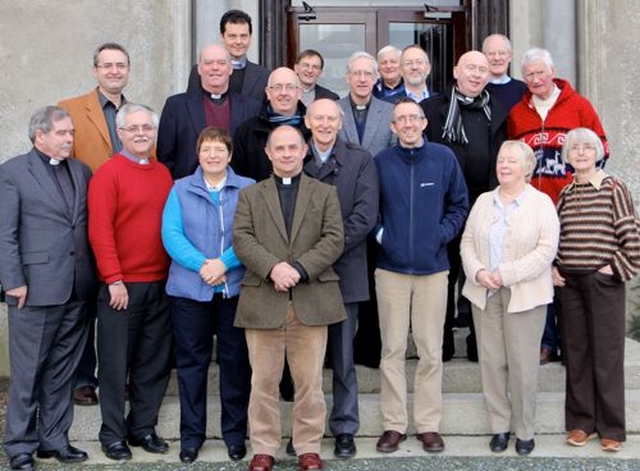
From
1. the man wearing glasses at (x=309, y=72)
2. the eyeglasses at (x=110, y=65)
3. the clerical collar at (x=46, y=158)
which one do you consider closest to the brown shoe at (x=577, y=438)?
the man wearing glasses at (x=309, y=72)

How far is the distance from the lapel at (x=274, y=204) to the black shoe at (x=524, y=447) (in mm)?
1779

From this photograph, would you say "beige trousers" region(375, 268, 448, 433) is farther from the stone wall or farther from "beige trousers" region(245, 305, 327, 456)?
the stone wall

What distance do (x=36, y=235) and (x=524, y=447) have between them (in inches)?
117

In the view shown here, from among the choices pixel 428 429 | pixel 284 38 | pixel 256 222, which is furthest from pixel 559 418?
pixel 284 38

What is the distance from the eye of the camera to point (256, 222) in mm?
4539

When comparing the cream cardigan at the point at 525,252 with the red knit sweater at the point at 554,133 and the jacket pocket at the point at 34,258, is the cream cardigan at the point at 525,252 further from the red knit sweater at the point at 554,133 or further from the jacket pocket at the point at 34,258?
the jacket pocket at the point at 34,258

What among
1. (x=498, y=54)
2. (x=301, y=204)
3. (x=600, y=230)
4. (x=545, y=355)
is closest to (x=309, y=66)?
(x=498, y=54)

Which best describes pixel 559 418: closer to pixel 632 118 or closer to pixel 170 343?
pixel 170 343

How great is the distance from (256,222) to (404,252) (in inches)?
34.3

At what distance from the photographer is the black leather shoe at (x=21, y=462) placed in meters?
4.65

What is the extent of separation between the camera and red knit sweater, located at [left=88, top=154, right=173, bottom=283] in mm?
4629

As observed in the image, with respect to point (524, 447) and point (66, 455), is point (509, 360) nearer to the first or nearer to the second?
point (524, 447)

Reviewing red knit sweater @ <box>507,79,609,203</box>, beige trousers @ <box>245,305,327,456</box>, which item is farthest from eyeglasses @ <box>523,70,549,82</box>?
beige trousers @ <box>245,305,327,456</box>

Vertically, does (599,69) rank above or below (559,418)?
above
